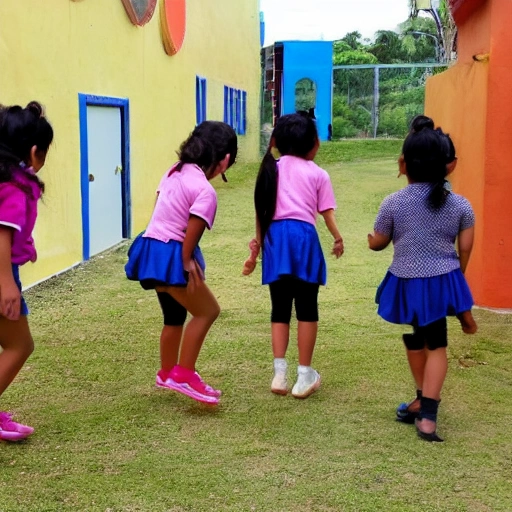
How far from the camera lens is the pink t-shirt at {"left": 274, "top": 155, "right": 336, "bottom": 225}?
390 centimetres

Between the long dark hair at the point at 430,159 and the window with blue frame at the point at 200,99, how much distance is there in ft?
31.1

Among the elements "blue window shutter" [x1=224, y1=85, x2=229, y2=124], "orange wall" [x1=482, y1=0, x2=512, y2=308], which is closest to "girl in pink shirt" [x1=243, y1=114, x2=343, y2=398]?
"orange wall" [x1=482, y1=0, x2=512, y2=308]

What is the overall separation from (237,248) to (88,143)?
73.9 inches

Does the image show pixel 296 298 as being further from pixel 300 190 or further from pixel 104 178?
pixel 104 178

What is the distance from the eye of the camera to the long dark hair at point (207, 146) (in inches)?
143

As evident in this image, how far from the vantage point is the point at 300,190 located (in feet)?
12.8

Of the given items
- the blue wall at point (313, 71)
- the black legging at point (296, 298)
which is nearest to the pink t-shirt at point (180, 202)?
the black legging at point (296, 298)

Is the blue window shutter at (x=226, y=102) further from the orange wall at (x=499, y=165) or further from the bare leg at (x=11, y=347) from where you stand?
the bare leg at (x=11, y=347)

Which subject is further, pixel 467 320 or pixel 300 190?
pixel 300 190

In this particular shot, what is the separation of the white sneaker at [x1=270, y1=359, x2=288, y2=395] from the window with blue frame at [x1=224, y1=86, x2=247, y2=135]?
37.0 ft

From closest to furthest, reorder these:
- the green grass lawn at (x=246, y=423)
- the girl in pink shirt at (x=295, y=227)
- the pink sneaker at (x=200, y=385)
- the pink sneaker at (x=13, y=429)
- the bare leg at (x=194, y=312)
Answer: the green grass lawn at (x=246, y=423)
the pink sneaker at (x=13, y=429)
the bare leg at (x=194, y=312)
the pink sneaker at (x=200, y=385)
the girl in pink shirt at (x=295, y=227)

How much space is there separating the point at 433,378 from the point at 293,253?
0.94 meters

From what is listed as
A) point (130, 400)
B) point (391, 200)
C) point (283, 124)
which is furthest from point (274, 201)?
point (130, 400)

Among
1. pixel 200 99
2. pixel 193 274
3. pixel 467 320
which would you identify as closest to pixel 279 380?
pixel 193 274
